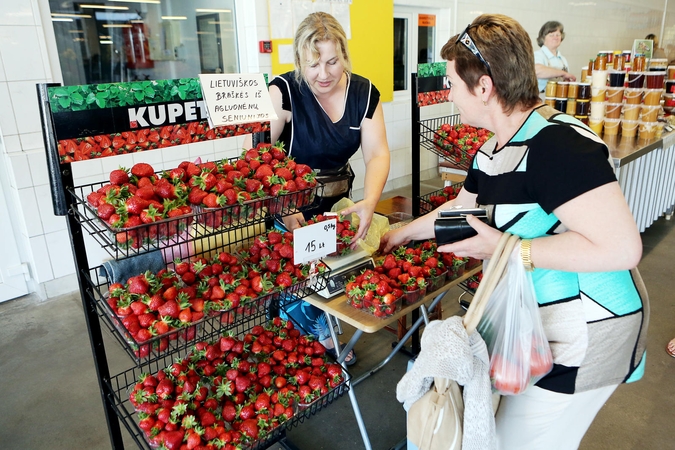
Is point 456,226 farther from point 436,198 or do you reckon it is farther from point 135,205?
point 436,198

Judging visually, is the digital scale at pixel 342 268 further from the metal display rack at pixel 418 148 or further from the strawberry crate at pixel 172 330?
the metal display rack at pixel 418 148

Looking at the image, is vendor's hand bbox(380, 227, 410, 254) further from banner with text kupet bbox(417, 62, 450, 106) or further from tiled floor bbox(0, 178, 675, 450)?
tiled floor bbox(0, 178, 675, 450)

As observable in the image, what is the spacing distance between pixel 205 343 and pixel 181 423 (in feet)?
1.25

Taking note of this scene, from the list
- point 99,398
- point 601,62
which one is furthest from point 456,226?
point 601,62

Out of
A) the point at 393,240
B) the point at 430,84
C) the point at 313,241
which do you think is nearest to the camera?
the point at 313,241

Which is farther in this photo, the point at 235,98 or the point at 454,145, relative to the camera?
the point at 454,145

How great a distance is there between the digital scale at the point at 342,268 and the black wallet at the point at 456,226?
492mm

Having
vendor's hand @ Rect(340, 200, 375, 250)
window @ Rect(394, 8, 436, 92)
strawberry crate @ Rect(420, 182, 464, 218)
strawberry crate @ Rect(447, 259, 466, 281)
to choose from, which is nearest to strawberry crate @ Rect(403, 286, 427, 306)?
Result: strawberry crate @ Rect(447, 259, 466, 281)

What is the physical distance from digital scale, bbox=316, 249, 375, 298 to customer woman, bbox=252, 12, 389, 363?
128 millimetres

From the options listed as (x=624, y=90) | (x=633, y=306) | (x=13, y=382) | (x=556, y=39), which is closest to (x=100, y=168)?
(x=13, y=382)

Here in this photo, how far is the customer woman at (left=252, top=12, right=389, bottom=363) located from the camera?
1964 millimetres

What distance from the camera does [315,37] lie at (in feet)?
6.15

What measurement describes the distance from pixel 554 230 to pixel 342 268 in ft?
2.63

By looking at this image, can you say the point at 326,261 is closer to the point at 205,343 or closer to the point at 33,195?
the point at 205,343
